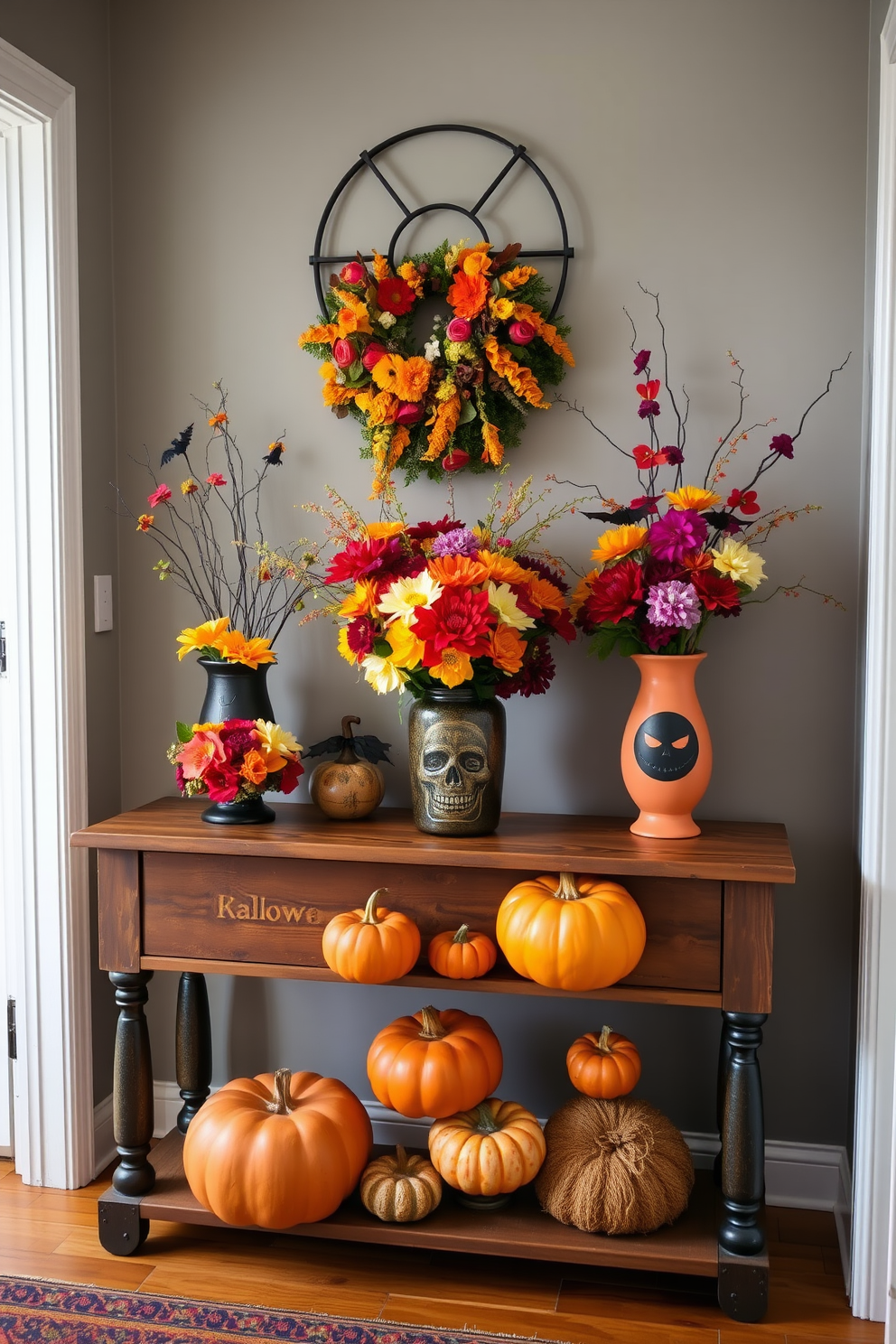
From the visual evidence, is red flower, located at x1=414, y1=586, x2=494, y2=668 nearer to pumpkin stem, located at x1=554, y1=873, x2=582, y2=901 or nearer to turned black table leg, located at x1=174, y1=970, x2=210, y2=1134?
pumpkin stem, located at x1=554, y1=873, x2=582, y2=901

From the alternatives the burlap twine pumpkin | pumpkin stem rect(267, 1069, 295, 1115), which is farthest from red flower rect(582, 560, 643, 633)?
pumpkin stem rect(267, 1069, 295, 1115)

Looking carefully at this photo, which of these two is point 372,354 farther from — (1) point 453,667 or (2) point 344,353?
(1) point 453,667

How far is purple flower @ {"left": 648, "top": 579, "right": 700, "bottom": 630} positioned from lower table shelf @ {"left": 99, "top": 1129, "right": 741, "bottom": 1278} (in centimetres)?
112

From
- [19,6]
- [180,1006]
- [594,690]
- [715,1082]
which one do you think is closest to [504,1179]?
[715,1082]

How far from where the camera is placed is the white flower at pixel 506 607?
79.7 inches

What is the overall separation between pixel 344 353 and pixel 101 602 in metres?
0.79

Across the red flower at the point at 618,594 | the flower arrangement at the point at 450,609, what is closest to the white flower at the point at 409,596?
the flower arrangement at the point at 450,609

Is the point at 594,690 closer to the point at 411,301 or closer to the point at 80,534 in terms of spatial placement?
the point at 411,301

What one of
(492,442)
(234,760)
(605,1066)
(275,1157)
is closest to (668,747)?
(605,1066)

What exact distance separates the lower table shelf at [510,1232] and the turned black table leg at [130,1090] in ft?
0.16

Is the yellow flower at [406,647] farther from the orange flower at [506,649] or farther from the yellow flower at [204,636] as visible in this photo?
the yellow flower at [204,636]

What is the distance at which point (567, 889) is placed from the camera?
1.98 m

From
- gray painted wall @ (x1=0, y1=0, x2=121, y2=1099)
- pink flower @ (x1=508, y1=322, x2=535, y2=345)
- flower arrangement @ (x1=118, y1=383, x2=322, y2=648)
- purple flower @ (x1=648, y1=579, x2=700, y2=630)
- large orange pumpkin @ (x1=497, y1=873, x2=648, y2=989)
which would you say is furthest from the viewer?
flower arrangement @ (x1=118, y1=383, x2=322, y2=648)

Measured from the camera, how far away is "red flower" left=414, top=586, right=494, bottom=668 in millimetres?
1985
